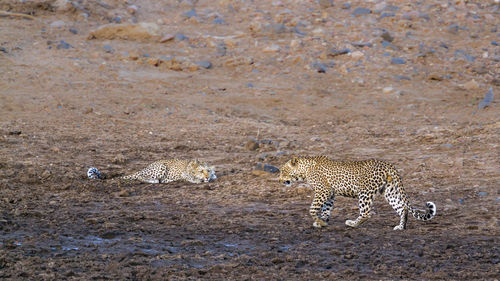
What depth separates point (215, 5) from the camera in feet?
76.1

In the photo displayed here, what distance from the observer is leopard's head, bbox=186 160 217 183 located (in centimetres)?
1186

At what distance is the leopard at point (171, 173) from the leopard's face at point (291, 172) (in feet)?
7.93

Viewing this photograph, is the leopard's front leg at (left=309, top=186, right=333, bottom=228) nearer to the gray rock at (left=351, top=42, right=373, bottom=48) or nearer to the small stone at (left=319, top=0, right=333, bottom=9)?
the gray rock at (left=351, top=42, right=373, bottom=48)

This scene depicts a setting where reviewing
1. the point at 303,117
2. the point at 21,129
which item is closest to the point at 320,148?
the point at 303,117

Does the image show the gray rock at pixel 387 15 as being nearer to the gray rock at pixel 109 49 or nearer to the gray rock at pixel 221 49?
the gray rock at pixel 221 49

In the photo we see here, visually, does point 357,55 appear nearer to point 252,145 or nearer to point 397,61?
point 397,61

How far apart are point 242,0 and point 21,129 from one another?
10910 millimetres

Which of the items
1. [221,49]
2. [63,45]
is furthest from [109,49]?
[221,49]

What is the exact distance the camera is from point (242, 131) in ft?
50.8

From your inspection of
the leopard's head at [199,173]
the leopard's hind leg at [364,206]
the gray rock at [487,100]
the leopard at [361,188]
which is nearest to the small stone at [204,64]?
the gray rock at [487,100]

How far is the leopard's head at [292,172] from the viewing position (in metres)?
9.58

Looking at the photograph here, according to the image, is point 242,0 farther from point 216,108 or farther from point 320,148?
point 320,148

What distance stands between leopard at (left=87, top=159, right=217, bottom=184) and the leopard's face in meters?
2.42

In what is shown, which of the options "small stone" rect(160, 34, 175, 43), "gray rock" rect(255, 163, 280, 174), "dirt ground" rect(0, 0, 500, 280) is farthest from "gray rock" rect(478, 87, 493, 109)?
"small stone" rect(160, 34, 175, 43)
